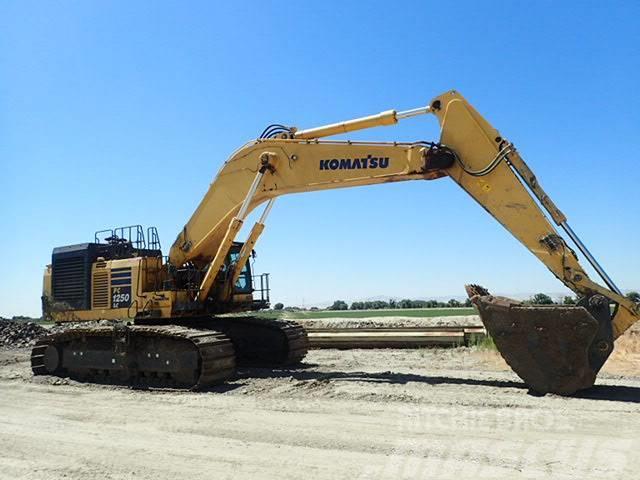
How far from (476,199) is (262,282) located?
593 cm

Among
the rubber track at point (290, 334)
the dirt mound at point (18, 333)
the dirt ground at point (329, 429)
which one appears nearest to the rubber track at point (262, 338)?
the rubber track at point (290, 334)

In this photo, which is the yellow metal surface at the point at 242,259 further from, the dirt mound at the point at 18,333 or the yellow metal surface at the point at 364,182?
the dirt mound at the point at 18,333

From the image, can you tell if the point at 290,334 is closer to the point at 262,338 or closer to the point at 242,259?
the point at 262,338

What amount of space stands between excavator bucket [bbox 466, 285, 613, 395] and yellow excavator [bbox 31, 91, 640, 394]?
0.05 ft

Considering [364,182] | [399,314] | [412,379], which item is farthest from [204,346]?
[399,314]

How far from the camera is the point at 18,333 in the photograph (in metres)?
22.4

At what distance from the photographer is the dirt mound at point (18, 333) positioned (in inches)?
851

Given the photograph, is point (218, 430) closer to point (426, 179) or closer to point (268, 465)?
point (268, 465)

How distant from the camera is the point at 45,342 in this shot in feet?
44.6

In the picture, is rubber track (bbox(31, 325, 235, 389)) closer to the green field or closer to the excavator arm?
the excavator arm

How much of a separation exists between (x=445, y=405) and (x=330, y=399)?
1.88 metres

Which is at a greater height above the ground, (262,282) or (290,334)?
(262,282)

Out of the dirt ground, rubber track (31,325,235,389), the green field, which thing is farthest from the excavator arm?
the green field

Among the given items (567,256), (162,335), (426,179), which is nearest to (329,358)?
(162,335)
